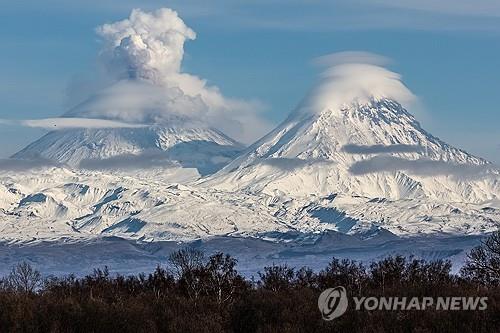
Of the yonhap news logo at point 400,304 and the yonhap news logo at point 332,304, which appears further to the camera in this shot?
the yonhap news logo at point 332,304

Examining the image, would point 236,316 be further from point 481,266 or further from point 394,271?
point 394,271

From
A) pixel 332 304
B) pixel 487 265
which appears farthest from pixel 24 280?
pixel 332 304

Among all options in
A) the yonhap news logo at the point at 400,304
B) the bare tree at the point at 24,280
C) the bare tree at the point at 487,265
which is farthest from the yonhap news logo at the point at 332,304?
the bare tree at the point at 24,280

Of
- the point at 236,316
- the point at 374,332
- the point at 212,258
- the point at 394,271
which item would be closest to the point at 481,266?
the point at 394,271

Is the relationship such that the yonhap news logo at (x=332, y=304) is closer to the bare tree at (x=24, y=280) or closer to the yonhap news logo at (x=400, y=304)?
the yonhap news logo at (x=400, y=304)

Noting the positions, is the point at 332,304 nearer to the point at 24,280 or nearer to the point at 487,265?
the point at 487,265
